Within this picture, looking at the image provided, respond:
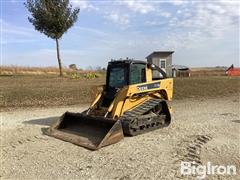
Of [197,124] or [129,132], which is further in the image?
[197,124]

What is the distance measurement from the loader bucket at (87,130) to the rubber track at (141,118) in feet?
1.22

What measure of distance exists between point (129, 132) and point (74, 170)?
2509 millimetres

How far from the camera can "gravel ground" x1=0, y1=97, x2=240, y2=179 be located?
6.36 metres

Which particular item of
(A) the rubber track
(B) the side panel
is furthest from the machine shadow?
(A) the rubber track

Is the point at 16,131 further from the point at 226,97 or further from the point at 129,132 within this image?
the point at 226,97

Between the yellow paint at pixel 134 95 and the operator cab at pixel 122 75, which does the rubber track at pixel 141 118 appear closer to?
the yellow paint at pixel 134 95

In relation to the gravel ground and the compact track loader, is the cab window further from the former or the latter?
the gravel ground

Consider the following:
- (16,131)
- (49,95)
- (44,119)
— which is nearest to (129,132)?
(16,131)

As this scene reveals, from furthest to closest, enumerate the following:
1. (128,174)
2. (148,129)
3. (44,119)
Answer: (44,119) < (148,129) < (128,174)

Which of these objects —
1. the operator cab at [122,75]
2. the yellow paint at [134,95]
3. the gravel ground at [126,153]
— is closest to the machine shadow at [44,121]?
the gravel ground at [126,153]

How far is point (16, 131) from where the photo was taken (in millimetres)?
9945

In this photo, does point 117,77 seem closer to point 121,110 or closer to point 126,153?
point 121,110

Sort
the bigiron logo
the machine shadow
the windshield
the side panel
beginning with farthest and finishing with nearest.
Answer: the machine shadow → the windshield → the side panel → the bigiron logo

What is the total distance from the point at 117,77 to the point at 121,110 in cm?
124
